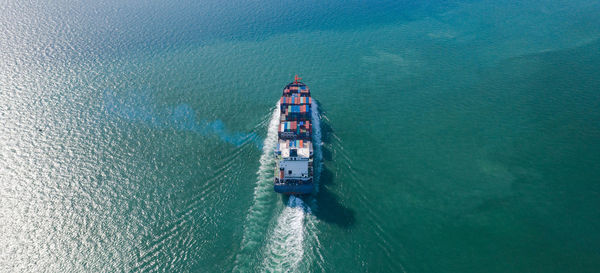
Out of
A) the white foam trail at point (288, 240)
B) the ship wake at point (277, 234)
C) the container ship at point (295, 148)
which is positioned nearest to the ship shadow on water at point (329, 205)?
the ship wake at point (277, 234)

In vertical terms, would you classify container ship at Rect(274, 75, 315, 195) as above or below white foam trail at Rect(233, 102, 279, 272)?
above

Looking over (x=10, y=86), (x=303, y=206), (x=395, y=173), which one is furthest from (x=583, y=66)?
(x=10, y=86)

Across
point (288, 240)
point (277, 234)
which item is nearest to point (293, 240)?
point (288, 240)

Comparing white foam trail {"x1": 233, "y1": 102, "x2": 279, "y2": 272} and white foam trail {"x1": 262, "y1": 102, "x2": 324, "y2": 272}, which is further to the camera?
white foam trail {"x1": 233, "y1": 102, "x2": 279, "y2": 272}

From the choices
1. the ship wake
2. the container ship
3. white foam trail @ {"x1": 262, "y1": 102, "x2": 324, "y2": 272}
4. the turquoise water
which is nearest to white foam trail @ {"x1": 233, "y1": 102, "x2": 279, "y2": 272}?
the ship wake

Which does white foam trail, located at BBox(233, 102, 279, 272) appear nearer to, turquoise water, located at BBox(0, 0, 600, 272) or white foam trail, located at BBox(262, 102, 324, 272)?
turquoise water, located at BBox(0, 0, 600, 272)

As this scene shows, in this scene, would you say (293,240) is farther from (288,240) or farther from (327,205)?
(327,205)
